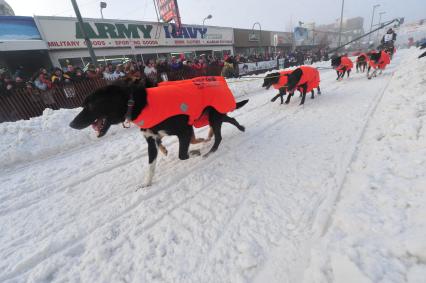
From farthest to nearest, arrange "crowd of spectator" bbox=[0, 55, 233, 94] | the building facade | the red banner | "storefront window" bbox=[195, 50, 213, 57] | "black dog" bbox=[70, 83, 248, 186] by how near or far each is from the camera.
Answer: "storefront window" bbox=[195, 50, 213, 57]
the red banner
the building facade
"crowd of spectator" bbox=[0, 55, 233, 94]
"black dog" bbox=[70, 83, 248, 186]

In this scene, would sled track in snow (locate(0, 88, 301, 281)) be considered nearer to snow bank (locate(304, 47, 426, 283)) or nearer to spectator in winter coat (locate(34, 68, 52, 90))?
snow bank (locate(304, 47, 426, 283))

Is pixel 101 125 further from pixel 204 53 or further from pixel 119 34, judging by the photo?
pixel 204 53

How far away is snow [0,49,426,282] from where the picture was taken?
1632 mm

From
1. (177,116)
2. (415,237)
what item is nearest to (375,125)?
(415,237)

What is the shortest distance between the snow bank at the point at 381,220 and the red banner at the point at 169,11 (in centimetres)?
1799

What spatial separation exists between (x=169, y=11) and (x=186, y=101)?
1776cm

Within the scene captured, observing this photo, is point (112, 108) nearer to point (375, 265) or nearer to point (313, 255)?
point (313, 255)

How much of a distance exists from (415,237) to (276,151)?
2.07 meters

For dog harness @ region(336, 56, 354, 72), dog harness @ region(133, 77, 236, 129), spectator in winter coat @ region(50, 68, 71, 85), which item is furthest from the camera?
dog harness @ region(336, 56, 354, 72)

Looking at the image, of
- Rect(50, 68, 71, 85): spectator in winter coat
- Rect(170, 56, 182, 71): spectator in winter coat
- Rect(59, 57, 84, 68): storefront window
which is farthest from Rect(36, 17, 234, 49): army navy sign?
Rect(50, 68, 71, 85): spectator in winter coat

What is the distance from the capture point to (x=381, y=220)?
69.3 inches

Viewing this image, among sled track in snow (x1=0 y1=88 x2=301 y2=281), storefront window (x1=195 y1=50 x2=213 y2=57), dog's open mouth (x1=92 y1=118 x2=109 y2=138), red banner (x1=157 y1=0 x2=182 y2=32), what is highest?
red banner (x1=157 y1=0 x2=182 y2=32)

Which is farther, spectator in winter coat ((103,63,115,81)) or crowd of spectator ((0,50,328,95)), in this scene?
spectator in winter coat ((103,63,115,81))

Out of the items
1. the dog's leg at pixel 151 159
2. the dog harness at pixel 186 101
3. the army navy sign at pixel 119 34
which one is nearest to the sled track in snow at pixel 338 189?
the dog harness at pixel 186 101
